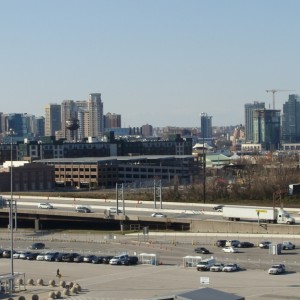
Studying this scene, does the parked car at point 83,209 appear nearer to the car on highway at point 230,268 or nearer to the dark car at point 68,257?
the dark car at point 68,257

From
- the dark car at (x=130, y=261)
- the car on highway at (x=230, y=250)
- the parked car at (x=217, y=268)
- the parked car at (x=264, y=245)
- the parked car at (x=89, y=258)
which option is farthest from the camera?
the parked car at (x=264, y=245)

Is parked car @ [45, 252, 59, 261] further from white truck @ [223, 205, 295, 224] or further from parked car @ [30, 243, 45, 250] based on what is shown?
white truck @ [223, 205, 295, 224]

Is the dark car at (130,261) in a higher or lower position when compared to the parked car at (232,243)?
lower

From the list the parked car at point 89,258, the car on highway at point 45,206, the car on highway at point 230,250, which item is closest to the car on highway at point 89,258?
the parked car at point 89,258

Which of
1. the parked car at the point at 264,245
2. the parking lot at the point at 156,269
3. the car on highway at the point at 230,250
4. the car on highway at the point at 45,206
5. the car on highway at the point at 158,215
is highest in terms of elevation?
the car on highway at the point at 45,206

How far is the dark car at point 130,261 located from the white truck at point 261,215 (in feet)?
37.8

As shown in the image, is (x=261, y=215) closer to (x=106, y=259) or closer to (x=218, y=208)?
(x=218, y=208)

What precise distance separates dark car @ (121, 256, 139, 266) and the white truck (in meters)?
11.5

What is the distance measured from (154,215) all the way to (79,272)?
1576cm

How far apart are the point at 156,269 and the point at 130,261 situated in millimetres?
1933

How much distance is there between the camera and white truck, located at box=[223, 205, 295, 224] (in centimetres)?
5038

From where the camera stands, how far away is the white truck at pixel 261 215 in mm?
50375

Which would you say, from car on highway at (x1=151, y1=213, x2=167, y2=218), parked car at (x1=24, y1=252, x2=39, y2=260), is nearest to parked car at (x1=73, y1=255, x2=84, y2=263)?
parked car at (x1=24, y1=252, x2=39, y2=260)

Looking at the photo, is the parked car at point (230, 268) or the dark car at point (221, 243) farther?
the dark car at point (221, 243)
